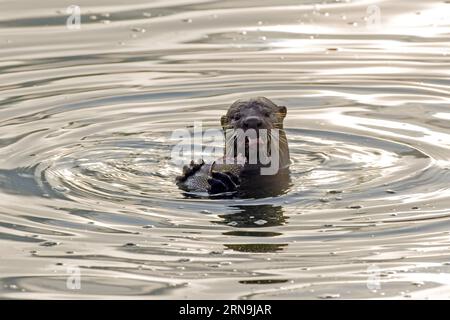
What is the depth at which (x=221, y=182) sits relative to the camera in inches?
369

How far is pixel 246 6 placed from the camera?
1483 cm

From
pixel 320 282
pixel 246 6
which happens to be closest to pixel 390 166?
pixel 320 282

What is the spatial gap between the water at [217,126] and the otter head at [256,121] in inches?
9.0

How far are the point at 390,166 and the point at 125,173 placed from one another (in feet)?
6.85

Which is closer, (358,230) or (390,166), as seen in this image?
(358,230)

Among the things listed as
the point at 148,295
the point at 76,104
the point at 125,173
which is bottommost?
the point at 148,295

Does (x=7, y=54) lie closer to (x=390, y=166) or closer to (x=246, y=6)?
(x=246, y=6)

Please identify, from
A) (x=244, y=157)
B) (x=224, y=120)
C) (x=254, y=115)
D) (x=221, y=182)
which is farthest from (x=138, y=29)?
(x=221, y=182)

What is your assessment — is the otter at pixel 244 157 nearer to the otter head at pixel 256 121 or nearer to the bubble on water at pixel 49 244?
the otter head at pixel 256 121

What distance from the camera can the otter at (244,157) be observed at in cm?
952

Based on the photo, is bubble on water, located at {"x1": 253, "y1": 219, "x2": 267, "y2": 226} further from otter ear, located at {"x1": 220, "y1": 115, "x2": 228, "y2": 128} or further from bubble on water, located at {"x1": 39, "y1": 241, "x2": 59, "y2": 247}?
otter ear, located at {"x1": 220, "y1": 115, "x2": 228, "y2": 128}

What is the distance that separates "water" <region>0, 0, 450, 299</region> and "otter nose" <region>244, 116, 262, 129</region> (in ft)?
1.69

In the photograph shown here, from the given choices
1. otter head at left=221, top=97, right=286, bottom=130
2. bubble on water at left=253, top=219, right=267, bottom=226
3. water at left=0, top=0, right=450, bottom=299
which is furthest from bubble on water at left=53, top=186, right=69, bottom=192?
bubble on water at left=253, top=219, right=267, bottom=226

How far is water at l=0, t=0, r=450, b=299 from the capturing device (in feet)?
26.0
